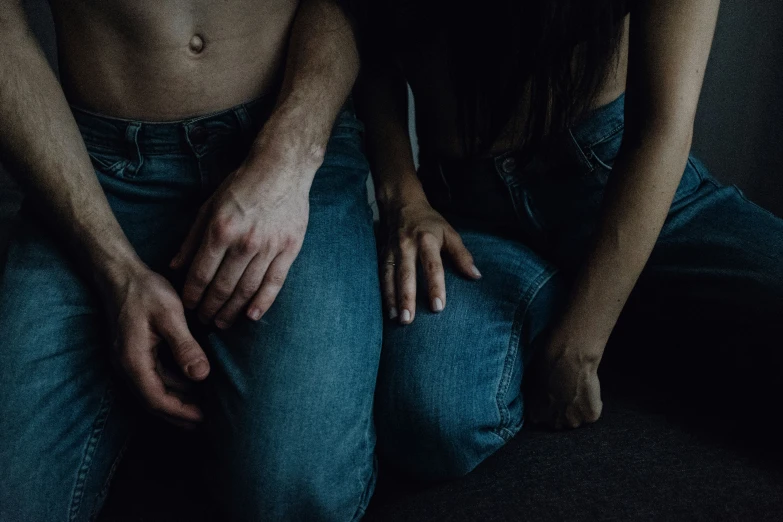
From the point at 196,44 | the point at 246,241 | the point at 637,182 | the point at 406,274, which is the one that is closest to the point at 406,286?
the point at 406,274

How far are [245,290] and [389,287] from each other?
22 cm

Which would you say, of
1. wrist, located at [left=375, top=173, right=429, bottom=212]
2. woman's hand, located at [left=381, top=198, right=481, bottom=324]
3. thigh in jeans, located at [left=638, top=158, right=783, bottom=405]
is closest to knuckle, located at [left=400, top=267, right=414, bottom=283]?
woman's hand, located at [left=381, top=198, right=481, bottom=324]

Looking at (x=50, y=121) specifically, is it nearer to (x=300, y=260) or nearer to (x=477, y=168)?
(x=300, y=260)

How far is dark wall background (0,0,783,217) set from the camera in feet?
4.58

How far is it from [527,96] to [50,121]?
668mm

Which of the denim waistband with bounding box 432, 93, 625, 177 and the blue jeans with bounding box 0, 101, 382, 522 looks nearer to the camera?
the blue jeans with bounding box 0, 101, 382, 522

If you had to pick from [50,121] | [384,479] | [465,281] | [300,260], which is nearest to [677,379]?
[465,281]

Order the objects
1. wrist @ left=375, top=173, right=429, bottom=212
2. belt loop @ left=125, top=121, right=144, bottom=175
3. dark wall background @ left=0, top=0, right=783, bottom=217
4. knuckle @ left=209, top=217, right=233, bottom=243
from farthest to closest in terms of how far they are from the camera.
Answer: dark wall background @ left=0, top=0, right=783, bottom=217
wrist @ left=375, top=173, right=429, bottom=212
belt loop @ left=125, top=121, right=144, bottom=175
knuckle @ left=209, top=217, right=233, bottom=243

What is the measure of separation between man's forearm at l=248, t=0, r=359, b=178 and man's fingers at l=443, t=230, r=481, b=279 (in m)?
0.23

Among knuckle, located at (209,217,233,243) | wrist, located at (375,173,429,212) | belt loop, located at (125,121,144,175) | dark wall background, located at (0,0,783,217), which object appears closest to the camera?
knuckle, located at (209,217,233,243)

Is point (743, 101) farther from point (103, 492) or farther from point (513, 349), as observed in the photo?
point (103, 492)

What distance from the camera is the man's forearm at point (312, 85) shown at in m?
0.83

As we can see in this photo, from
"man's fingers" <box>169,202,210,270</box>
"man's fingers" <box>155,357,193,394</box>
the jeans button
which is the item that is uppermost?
the jeans button

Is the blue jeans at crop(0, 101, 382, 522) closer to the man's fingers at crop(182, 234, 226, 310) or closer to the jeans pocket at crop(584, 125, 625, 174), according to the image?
the man's fingers at crop(182, 234, 226, 310)
